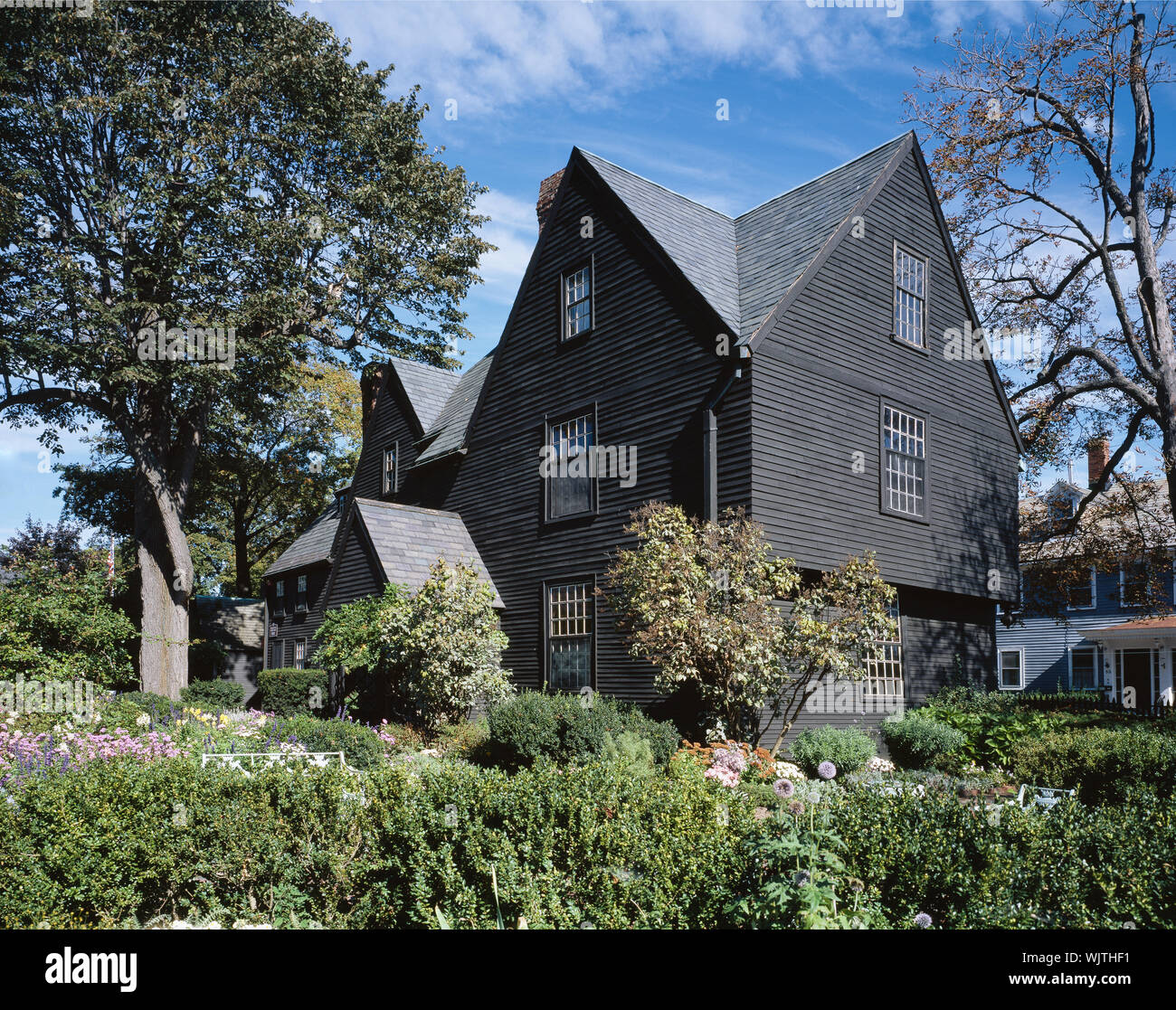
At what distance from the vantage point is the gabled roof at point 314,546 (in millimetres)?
29922

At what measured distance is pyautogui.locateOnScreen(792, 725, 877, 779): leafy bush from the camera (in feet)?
47.2

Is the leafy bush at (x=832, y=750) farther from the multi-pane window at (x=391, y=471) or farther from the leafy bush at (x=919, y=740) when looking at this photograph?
the multi-pane window at (x=391, y=471)

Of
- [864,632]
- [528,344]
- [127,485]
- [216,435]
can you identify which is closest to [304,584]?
[216,435]

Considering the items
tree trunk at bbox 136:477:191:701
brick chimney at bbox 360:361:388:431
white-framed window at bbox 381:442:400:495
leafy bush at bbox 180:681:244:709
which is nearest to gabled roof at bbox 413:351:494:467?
white-framed window at bbox 381:442:400:495

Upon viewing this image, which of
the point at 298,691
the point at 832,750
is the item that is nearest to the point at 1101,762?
the point at 832,750

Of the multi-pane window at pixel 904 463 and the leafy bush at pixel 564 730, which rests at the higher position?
the multi-pane window at pixel 904 463

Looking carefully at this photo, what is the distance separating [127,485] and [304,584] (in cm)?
1126

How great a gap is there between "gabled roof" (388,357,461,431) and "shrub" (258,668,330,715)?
25.3 feet

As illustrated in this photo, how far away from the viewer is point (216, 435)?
33.3 metres

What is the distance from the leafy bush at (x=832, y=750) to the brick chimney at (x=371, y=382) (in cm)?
1940

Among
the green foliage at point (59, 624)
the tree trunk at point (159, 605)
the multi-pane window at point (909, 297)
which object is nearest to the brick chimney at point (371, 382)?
the tree trunk at point (159, 605)

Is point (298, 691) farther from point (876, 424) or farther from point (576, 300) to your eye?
point (876, 424)

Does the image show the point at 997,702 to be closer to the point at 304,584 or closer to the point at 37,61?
the point at 304,584

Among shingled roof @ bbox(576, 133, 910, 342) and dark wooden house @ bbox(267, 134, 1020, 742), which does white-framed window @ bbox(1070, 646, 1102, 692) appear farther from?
shingled roof @ bbox(576, 133, 910, 342)
